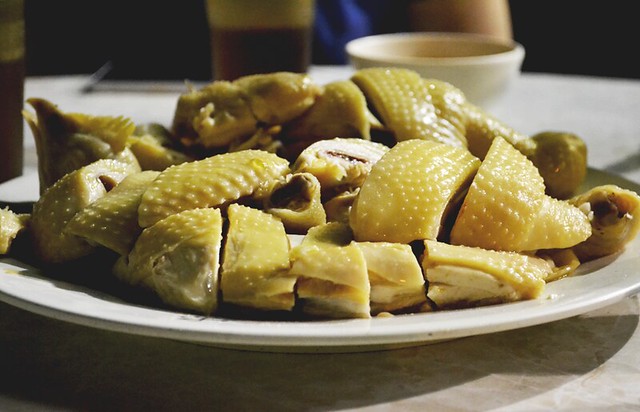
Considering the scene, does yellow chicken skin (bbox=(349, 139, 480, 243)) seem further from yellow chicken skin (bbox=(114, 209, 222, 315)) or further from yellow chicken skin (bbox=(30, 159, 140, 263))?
yellow chicken skin (bbox=(30, 159, 140, 263))

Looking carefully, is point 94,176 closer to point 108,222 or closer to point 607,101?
point 108,222

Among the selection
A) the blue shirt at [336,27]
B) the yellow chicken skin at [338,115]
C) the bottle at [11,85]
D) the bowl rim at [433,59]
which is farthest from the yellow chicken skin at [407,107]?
the blue shirt at [336,27]

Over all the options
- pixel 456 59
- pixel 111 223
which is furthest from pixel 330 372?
pixel 456 59

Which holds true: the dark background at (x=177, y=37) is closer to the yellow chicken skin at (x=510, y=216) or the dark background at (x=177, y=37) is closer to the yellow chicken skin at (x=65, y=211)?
the yellow chicken skin at (x=65, y=211)

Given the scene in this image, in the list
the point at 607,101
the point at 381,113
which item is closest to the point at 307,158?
the point at 381,113

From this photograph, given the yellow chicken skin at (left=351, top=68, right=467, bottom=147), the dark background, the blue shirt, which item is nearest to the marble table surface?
the yellow chicken skin at (left=351, top=68, right=467, bottom=147)
